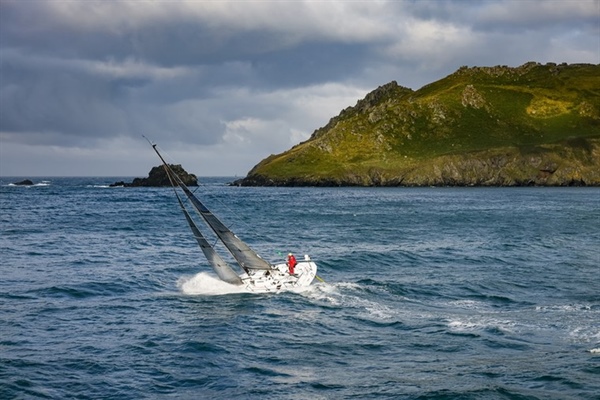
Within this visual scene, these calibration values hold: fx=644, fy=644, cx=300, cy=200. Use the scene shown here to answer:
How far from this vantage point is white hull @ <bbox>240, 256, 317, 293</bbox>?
42781 millimetres

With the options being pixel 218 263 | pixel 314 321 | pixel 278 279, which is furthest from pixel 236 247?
pixel 314 321

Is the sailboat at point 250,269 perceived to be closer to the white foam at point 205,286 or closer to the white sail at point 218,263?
the white sail at point 218,263

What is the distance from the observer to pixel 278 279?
4309 cm

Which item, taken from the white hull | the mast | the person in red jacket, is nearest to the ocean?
the white hull

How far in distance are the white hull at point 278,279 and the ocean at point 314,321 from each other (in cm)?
88

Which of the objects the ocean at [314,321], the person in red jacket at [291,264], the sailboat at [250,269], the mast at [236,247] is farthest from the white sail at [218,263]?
the person in red jacket at [291,264]

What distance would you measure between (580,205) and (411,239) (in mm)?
60245

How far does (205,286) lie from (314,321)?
486 inches

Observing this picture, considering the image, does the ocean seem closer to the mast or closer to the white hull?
the white hull

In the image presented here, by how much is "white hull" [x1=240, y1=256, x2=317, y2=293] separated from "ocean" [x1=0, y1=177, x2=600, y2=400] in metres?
0.88

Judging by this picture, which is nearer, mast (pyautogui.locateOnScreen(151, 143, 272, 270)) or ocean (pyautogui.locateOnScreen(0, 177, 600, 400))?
ocean (pyautogui.locateOnScreen(0, 177, 600, 400))

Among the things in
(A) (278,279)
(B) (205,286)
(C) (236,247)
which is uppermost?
(C) (236,247)

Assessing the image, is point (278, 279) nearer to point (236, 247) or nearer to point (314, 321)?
point (236, 247)

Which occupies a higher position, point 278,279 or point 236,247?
point 236,247
